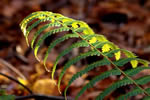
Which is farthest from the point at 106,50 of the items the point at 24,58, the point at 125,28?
the point at 125,28

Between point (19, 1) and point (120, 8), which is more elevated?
point (19, 1)

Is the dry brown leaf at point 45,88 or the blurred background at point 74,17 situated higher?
the blurred background at point 74,17

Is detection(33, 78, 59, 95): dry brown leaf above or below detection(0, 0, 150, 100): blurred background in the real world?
below

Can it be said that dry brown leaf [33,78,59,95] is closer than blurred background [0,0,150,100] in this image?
Yes

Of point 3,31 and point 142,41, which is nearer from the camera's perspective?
point 142,41

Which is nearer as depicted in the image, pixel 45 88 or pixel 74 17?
pixel 45 88

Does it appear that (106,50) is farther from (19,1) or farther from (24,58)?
(19,1)

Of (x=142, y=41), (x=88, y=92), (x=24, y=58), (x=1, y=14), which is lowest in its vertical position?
(x=88, y=92)

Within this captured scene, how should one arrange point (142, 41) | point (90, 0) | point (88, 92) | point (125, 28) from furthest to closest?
point (90, 0)
point (125, 28)
point (142, 41)
point (88, 92)
